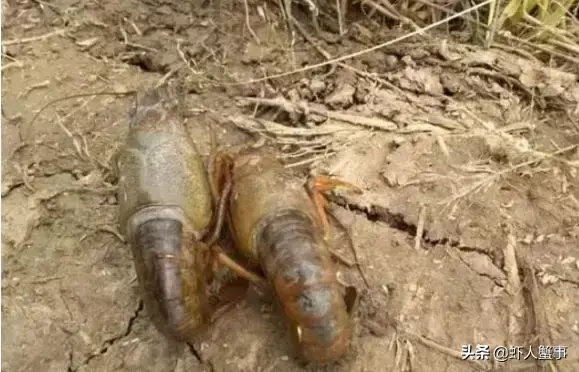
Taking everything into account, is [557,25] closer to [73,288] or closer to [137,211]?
[137,211]

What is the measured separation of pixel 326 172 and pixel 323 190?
0.14m

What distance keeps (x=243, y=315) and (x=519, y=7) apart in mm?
1984

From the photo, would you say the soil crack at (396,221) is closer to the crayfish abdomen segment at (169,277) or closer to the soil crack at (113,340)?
the crayfish abdomen segment at (169,277)

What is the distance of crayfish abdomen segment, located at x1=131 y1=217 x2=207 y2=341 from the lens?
11.0 feet

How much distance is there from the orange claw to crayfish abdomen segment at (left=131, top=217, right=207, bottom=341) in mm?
516

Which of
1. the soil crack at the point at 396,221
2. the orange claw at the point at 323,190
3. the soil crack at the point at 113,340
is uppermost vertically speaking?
the orange claw at the point at 323,190

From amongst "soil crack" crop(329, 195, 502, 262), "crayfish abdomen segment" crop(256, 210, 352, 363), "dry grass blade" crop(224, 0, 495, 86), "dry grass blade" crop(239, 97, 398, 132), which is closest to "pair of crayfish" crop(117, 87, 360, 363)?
"crayfish abdomen segment" crop(256, 210, 352, 363)

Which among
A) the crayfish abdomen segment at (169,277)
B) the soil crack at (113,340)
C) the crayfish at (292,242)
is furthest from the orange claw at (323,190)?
the soil crack at (113,340)

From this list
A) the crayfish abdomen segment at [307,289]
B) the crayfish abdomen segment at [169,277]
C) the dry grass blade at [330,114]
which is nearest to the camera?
the crayfish abdomen segment at [307,289]

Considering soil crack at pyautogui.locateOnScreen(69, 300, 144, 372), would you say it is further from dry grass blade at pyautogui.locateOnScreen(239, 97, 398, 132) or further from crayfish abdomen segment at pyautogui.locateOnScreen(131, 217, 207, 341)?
dry grass blade at pyautogui.locateOnScreen(239, 97, 398, 132)

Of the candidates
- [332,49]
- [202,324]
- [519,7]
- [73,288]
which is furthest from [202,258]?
[519,7]

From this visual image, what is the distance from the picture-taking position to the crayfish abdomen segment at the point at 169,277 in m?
3.37

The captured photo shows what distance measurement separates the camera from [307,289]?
3295 millimetres

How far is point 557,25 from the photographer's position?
4.36 m
